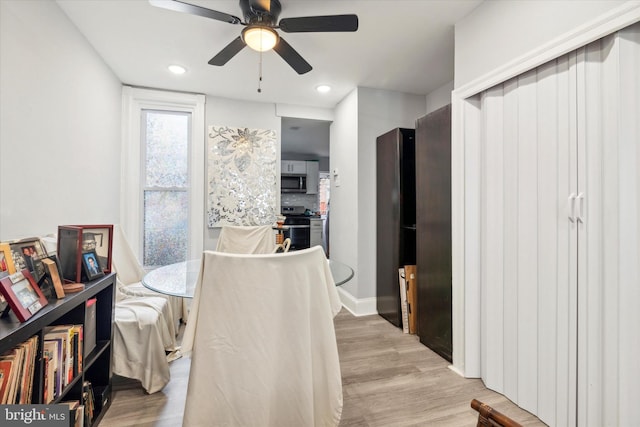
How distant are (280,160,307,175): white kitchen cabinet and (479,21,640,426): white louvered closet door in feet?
16.4

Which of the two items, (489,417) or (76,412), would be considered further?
(76,412)

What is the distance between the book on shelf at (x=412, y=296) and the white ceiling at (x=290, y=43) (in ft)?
6.46

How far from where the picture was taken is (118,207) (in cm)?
304

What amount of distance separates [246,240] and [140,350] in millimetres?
1092

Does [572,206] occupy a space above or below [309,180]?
below

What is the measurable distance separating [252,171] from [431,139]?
83.0 inches

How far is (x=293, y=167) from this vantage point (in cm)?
662

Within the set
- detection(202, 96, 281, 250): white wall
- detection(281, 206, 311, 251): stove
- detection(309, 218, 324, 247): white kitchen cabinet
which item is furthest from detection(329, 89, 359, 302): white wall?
detection(309, 218, 324, 247): white kitchen cabinet

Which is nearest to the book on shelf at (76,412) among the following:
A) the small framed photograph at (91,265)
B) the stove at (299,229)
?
the small framed photograph at (91,265)

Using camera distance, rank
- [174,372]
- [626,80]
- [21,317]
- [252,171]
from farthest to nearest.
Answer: [252,171] → [174,372] → [626,80] → [21,317]

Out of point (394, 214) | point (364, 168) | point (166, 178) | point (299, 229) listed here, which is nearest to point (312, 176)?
point (299, 229)

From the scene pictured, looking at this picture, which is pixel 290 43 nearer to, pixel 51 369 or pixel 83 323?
pixel 83 323

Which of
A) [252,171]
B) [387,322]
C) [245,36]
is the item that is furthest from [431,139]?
[252,171]

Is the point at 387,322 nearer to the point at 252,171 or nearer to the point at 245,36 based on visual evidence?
the point at 252,171
